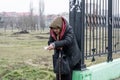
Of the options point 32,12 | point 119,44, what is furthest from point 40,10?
point 119,44

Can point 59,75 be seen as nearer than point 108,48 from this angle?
Yes

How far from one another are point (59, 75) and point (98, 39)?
2.52 meters

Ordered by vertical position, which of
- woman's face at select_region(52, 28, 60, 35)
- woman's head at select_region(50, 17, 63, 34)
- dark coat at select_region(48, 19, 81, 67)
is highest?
woman's head at select_region(50, 17, 63, 34)

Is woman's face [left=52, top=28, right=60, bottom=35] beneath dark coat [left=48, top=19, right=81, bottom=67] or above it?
above

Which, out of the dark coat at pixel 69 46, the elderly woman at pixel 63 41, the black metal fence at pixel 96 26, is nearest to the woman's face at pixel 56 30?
the elderly woman at pixel 63 41

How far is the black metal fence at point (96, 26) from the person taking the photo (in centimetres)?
614

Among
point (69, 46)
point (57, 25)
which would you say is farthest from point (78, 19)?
point (57, 25)

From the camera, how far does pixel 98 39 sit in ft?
24.8

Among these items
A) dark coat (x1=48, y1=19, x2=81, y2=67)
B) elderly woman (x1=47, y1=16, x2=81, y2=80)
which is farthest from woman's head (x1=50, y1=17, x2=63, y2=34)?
dark coat (x1=48, y1=19, x2=81, y2=67)

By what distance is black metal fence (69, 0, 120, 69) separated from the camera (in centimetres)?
614

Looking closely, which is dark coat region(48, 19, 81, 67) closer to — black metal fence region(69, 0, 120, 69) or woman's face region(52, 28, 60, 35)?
woman's face region(52, 28, 60, 35)

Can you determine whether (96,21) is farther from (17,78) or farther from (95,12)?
(17,78)

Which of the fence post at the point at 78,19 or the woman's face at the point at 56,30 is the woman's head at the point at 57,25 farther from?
the fence post at the point at 78,19

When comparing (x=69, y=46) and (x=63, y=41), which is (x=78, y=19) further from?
(x=63, y=41)
